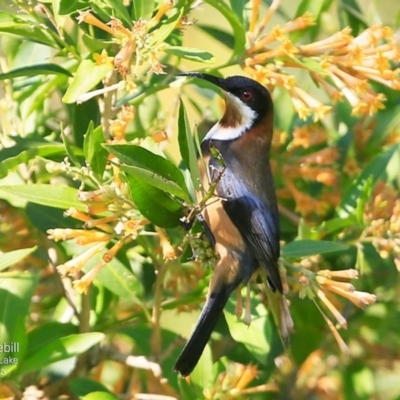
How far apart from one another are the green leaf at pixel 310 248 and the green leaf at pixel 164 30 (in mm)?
766

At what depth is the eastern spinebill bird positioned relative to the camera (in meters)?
2.55

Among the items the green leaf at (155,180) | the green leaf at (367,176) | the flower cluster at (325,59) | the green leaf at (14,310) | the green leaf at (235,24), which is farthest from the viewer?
the green leaf at (367,176)

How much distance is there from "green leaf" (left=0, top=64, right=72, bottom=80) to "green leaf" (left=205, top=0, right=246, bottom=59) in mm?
495

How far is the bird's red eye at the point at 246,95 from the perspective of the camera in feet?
10.0

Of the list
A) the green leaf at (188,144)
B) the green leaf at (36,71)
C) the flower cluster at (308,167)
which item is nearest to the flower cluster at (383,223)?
the flower cluster at (308,167)

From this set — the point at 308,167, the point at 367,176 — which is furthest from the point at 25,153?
the point at 367,176

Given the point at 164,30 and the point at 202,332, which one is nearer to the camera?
the point at 164,30

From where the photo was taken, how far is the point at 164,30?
2158mm

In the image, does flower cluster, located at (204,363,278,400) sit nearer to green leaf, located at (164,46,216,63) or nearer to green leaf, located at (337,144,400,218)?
green leaf, located at (337,144,400,218)

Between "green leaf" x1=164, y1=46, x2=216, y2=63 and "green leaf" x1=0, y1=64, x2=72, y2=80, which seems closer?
"green leaf" x1=164, y1=46, x2=216, y2=63

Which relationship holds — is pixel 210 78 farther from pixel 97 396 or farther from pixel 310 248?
pixel 97 396

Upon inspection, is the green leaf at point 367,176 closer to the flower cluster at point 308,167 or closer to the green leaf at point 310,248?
the flower cluster at point 308,167

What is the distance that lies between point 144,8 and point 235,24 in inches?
15.9

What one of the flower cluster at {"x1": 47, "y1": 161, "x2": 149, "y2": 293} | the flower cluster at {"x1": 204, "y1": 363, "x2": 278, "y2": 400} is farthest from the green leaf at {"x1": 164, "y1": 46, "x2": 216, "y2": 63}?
the flower cluster at {"x1": 204, "y1": 363, "x2": 278, "y2": 400}
